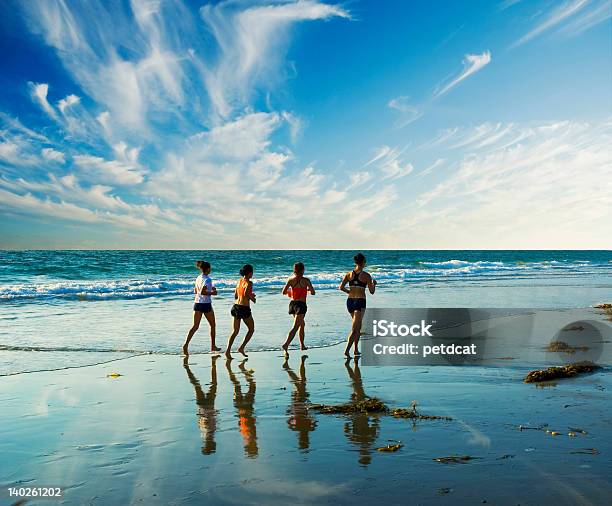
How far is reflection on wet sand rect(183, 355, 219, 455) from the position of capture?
5.28 metres

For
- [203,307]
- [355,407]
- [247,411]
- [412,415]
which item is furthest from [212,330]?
[412,415]

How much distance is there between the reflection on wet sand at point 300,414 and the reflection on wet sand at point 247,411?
443 mm

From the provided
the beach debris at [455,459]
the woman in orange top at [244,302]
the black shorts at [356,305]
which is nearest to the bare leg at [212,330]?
the woman in orange top at [244,302]

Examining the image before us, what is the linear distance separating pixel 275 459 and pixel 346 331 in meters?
9.24

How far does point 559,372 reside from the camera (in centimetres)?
809

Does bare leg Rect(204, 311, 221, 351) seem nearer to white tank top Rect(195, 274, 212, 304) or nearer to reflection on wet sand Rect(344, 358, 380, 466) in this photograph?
white tank top Rect(195, 274, 212, 304)

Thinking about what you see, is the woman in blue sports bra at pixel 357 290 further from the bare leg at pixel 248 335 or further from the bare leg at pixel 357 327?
the bare leg at pixel 248 335

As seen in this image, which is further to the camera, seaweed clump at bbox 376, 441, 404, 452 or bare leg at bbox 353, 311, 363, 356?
bare leg at bbox 353, 311, 363, 356

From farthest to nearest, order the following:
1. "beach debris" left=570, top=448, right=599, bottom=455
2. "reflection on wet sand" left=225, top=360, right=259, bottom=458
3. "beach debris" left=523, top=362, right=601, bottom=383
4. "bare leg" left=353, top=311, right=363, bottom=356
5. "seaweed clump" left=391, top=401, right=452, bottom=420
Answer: "bare leg" left=353, top=311, right=363, bottom=356, "beach debris" left=523, top=362, right=601, bottom=383, "seaweed clump" left=391, top=401, right=452, bottom=420, "reflection on wet sand" left=225, top=360, right=259, bottom=458, "beach debris" left=570, top=448, right=599, bottom=455

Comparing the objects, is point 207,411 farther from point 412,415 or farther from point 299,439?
point 412,415

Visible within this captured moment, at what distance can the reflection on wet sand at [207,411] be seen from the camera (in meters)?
5.28

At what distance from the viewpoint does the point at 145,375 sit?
8836mm

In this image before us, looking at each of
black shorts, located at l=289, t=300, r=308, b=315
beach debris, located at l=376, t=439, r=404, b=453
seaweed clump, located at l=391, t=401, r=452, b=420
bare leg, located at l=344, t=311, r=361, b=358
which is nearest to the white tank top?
black shorts, located at l=289, t=300, r=308, b=315

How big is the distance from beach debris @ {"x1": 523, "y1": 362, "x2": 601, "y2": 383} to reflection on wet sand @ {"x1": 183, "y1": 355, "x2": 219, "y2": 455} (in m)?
4.60
